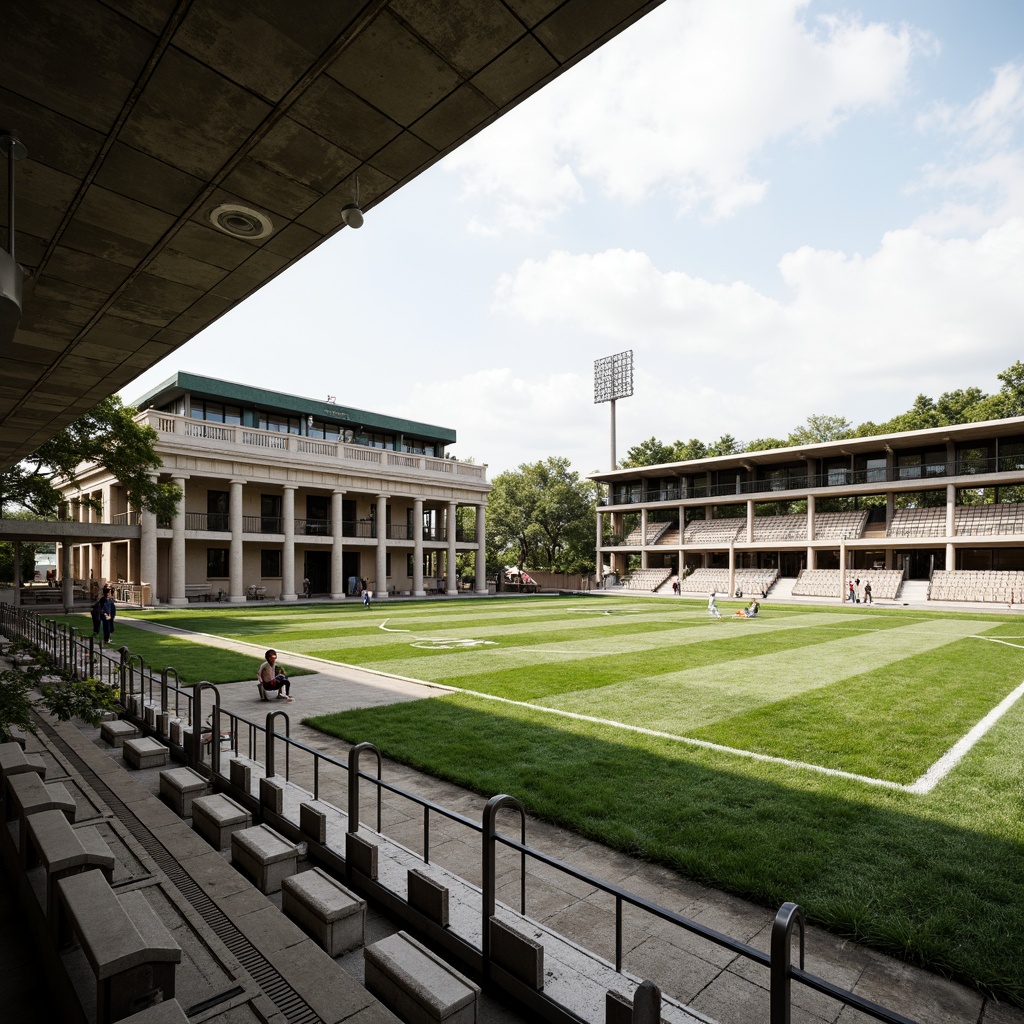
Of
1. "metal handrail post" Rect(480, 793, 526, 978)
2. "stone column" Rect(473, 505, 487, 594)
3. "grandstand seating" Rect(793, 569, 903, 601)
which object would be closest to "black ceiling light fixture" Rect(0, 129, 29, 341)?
"metal handrail post" Rect(480, 793, 526, 978)

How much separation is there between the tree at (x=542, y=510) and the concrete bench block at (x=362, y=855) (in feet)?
201

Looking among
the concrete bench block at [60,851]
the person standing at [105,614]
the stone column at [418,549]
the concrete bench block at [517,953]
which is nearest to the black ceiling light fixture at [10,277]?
the concrete bench block at [60,851]

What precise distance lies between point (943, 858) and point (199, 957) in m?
6.14

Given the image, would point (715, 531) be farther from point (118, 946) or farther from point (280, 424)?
point (118, 946)

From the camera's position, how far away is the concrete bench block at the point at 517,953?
3611mm

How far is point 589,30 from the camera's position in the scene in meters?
3.23

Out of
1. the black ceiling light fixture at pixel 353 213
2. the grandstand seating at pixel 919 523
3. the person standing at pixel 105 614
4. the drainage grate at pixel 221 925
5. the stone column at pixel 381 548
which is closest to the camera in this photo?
the drainage grate at pixel 221 925

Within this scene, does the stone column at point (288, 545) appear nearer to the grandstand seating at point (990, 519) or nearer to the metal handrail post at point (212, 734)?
the metal handrail post at point (212, 734)

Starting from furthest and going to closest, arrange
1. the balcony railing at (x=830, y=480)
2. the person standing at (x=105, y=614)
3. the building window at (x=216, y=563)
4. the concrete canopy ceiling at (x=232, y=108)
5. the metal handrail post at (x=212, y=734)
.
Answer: the balcony railing at (x=830, y=480) < the building window at (x=216, y=563) < the person standing at (x=105, y=614) < the metal handrail post at (x=212, y=734) < the concrete canopy ceiling at (x=232, y=108)

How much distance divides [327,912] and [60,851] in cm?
166

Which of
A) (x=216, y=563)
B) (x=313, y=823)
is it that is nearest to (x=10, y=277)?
(x=313, y=823)

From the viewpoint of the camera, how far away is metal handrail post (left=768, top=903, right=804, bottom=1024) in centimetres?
247

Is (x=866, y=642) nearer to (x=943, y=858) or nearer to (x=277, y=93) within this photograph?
(x=943, y=858)

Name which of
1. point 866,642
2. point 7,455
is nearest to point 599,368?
point 866,642
